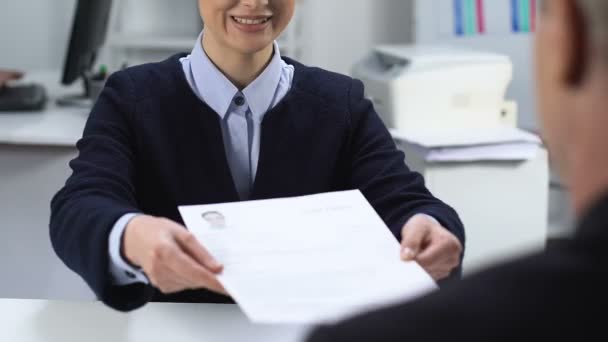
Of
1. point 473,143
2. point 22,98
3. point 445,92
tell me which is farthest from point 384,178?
point 22,98

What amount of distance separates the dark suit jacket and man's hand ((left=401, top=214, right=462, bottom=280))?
71cm

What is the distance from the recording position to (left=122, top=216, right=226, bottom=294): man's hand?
1.03 meters

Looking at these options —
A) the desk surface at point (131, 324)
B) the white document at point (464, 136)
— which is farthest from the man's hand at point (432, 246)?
the white document at point (464, 136)

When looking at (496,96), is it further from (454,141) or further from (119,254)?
(119,254)

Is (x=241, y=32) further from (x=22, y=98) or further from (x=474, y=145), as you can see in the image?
(x=22, y=98)

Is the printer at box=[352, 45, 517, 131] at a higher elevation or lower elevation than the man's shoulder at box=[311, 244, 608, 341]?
lower

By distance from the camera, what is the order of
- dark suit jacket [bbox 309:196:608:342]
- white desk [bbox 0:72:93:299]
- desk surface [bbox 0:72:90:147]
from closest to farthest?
dark suit jacket [bbox 309:196:608:342] < desk surface [bbox 0:72:90:147] < white desk [bbox 0:72:93:299]

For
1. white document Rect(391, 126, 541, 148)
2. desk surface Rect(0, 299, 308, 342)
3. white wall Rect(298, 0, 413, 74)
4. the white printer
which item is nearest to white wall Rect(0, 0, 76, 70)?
white wall Rect(298, 0, 413, 74)

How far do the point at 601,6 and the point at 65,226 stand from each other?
97 centimetres

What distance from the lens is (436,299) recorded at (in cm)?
44

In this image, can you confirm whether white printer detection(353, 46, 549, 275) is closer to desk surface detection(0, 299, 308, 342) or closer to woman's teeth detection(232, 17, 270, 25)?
woman's teeth detection(232, 17, 270, 25)

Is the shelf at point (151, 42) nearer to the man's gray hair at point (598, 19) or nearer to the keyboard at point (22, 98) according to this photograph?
the keyboard at point (22, 98)

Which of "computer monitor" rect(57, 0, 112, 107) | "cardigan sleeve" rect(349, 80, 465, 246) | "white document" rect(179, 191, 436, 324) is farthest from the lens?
"computer monitor" rect(57, 0, 112, 107)

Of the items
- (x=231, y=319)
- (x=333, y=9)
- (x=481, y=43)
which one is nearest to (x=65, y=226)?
(x=231, y=319)
